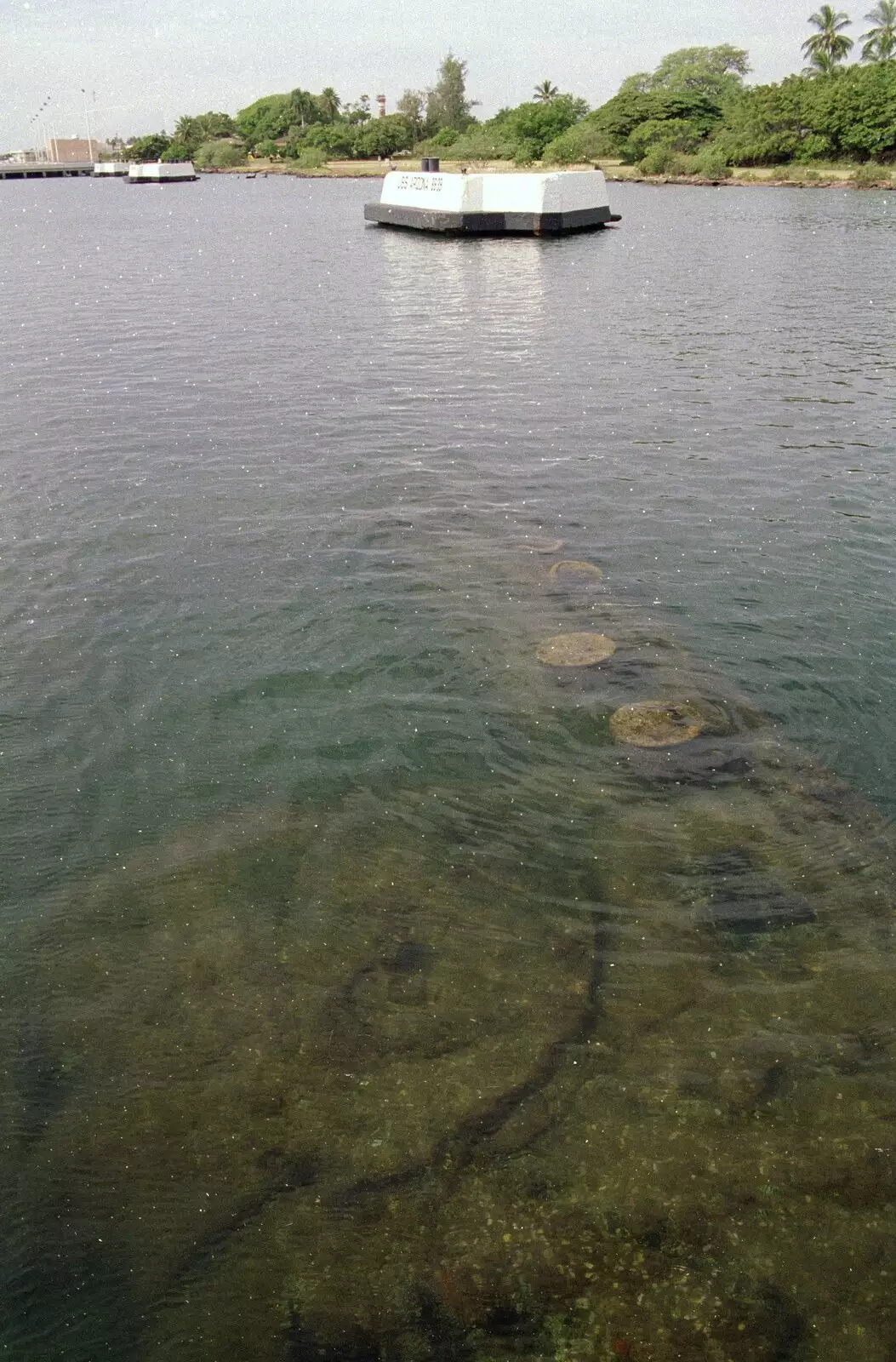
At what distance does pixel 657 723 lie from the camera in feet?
32.8

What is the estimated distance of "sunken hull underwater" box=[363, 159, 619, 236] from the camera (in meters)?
65.4

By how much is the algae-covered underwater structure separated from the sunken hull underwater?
65.1 meters

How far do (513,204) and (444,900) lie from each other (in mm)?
67908

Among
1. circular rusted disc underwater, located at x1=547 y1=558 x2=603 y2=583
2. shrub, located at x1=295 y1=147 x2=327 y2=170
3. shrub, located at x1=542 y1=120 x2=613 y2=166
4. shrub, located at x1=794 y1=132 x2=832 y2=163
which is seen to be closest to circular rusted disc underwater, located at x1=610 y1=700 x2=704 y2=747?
circular rusted disc underwater, located at x1=547 y1=558 x2=603 y2=583

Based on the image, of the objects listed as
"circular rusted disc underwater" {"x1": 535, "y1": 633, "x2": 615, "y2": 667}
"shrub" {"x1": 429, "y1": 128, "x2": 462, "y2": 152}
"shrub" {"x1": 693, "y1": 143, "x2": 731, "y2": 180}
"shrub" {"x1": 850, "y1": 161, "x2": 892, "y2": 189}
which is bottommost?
"circular rusted disc underwater" {"x1": 535, "y1": 633, "x2": 615, "y2": 667}

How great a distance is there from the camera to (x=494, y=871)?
26.3 ft

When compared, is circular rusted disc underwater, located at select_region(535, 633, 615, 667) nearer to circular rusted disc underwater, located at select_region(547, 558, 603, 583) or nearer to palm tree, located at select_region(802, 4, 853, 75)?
circular rusted disc underwater, located at select_region(547, 558, 603, 583)

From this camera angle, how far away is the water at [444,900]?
512 centimetres

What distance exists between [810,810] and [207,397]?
19.1 metres

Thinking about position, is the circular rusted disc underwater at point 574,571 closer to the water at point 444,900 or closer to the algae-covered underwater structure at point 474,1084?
the water at point 444,900

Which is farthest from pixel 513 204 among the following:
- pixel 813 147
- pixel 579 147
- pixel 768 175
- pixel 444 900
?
pixel 579 147

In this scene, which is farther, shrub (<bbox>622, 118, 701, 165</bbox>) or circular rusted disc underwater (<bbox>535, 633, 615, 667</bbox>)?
shrub (<bbox>622, 118, 701, 165</bbox>)

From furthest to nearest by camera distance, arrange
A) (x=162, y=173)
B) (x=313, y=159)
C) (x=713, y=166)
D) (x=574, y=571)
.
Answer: (x=313, y=159), (x=162, y=173), (x=713, y=166), (x=574, y=571)

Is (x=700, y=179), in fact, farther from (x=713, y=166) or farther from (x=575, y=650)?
(x=575, y=650)
